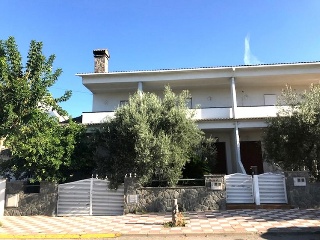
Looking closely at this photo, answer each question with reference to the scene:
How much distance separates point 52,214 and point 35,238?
3746mm

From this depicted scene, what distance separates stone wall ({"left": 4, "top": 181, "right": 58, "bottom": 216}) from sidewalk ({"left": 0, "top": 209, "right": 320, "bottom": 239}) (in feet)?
1.28

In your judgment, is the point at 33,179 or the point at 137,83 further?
the point at 137,83

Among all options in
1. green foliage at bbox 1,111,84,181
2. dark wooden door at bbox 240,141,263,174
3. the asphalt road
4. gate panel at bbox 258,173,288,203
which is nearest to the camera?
the asphalt road

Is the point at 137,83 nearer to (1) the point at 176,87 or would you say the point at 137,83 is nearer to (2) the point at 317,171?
(1) the point at 176,87

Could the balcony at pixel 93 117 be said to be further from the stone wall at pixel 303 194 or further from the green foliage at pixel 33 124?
the stone wall at pixel 303 194

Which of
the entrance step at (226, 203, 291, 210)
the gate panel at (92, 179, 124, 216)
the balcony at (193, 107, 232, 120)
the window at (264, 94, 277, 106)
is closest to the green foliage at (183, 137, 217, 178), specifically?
the balcony at (193, 107, 232, 120)

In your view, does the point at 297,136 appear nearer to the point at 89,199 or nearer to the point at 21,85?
the point at 89,199

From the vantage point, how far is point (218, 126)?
16.2 metres

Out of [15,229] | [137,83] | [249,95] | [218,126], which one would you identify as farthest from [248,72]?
[15,229]

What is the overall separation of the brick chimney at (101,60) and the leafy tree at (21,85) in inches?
273

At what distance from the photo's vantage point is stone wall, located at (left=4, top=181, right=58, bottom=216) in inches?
471

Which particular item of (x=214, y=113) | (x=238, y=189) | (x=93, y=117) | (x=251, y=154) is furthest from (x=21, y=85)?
(x=251, y=154)

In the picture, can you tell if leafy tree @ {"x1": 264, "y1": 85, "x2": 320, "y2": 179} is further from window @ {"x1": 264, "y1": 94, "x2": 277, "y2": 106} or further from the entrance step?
window @ {"x1": 264, "y1": 94, "x2": 277, "y2": 106}

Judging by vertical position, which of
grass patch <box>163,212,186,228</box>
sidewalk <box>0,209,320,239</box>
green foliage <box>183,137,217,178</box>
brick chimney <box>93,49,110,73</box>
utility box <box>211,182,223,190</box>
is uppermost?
brick chimney <box>93,49,110,73</box>
